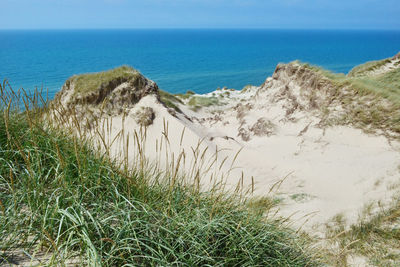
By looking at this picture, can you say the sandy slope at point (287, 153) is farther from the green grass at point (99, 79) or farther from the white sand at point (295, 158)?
the green grass at point (99, 79)

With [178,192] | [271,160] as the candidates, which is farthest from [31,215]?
[271,160]

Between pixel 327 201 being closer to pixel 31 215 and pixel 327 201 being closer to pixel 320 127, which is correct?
pixel 320 127

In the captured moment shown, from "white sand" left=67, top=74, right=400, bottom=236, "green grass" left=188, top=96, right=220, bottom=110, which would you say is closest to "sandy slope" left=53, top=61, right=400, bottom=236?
"white sand" left=67, top=74, right=400, bottom=236

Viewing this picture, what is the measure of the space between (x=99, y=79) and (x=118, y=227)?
392 inches

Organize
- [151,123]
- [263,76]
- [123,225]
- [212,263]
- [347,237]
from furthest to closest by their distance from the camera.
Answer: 1. [263,76]
2. [151,123]
3. [347,237]
4. [212,263]
5. [123,225]

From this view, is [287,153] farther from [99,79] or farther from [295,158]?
[99,79]

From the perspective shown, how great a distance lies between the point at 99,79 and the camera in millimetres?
11328

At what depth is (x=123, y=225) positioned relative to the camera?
2.37 metres

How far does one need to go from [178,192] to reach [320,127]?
847cm

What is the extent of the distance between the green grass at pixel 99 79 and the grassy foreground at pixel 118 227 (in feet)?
27.1

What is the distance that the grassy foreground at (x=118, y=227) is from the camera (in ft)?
7.61

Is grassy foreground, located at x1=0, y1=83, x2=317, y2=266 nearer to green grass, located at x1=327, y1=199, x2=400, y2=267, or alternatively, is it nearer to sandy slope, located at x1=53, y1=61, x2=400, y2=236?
green grass, located at x1=327, y1=199, x2=400, y2=267

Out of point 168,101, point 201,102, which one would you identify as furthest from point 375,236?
point 201,102

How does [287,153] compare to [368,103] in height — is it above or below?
below
